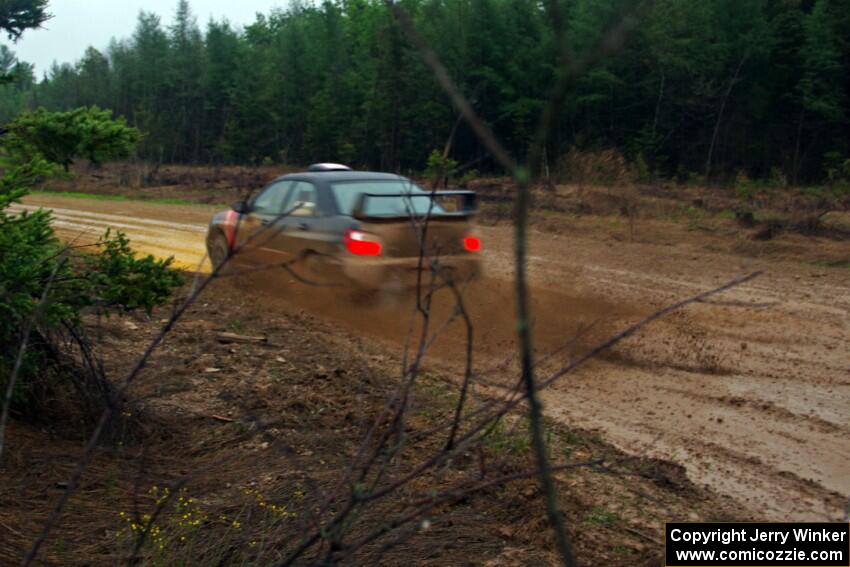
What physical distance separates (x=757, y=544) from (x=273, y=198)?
8147mm

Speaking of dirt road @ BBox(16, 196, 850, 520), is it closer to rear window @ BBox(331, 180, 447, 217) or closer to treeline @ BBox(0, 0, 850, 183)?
rear window @ BBox(331, 180, 447, 217)

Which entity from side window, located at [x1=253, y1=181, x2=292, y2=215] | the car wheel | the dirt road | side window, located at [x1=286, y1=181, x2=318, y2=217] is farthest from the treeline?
side window, located at [x1=286, y1=181, x2=318, y2=217]

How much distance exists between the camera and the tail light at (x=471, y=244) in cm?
929

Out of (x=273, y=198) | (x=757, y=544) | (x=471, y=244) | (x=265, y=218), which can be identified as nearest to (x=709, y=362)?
(x=471, y=244)

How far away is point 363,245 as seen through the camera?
9023mm

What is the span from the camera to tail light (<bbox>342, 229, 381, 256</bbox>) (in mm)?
9008

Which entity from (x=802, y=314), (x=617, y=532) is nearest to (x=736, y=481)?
(x=617, y=532)

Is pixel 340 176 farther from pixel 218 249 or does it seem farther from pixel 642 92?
pixel 642 92

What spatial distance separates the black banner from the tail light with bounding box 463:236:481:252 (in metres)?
5.14

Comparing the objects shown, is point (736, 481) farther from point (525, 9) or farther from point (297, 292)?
point (525, 9)

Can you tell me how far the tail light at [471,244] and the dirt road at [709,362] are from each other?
78cm

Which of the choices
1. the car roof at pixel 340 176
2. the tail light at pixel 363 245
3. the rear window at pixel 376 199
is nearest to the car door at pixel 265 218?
the car roof at pixel 340 176

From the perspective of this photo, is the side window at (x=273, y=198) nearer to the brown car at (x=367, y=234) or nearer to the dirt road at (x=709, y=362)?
the brown car at (x=367, y=234)

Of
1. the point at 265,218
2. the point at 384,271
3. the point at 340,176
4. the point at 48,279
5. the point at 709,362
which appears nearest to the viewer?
the point at 48,279
